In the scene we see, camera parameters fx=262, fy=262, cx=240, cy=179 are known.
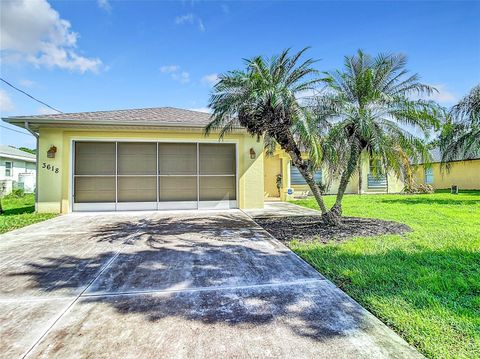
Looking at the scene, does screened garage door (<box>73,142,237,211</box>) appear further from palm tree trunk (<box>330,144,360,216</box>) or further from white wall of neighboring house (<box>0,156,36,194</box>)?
white wall of neighboring house (<box>0,156,36,194</box>)

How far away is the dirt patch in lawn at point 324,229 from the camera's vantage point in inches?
248

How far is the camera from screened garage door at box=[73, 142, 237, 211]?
36.0 feet

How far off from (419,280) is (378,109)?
485 centimetres

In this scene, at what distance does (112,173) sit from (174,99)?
951 centimetres

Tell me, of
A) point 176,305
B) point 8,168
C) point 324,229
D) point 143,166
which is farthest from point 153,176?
point 8,168

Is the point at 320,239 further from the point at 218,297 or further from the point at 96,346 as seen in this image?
the point at 96,346

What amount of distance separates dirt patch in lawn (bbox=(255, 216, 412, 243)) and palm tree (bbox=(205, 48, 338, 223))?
588mm

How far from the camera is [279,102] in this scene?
260 inches

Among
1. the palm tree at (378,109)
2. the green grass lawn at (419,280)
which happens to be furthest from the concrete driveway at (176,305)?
the palm tree at (378,109)

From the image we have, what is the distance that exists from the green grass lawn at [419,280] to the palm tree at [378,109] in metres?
2.19

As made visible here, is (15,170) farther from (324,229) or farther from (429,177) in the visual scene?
(429,177)

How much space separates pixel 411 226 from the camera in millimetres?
7387

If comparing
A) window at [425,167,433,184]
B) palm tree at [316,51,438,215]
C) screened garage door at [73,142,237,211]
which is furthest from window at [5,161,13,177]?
window at [425,167,433,184]

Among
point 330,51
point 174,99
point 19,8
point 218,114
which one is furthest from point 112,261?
point 174,99
